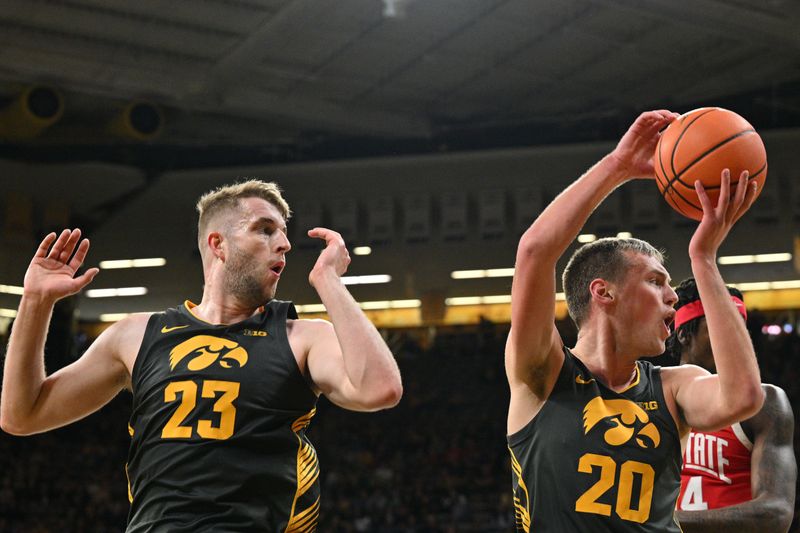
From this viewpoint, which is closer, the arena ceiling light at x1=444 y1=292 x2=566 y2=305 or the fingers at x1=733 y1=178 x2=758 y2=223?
the fingers at x1=733 y1=178 x2=758 y2=223

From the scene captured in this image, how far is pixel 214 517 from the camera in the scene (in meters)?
3.04

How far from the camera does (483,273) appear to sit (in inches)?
806

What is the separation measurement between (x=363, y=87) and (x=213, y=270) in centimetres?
1410

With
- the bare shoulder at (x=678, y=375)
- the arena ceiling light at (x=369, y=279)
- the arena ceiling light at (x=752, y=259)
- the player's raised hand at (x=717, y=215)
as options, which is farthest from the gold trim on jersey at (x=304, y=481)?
the arena ceiling light at (x=369, y=279)

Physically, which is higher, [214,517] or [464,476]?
[214,517]

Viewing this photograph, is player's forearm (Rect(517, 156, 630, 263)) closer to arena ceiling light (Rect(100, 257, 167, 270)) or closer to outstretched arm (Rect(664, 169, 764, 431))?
outstretched arm (Rect(664, 169, 764, 431))

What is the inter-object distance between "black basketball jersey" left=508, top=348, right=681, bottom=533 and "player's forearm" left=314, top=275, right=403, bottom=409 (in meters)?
0.54

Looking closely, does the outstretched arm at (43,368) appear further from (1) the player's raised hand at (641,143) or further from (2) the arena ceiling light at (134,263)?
(2) the arena ceiling light at (134,263)

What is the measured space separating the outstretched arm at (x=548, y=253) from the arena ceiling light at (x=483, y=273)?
17.0m

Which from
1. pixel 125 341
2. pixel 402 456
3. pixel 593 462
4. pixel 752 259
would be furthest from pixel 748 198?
pixel 402 456

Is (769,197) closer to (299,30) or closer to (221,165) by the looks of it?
(299,30)

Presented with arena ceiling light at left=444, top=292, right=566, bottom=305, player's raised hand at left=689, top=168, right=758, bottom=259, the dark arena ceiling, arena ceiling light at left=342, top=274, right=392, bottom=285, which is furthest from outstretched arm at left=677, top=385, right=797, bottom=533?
arena ceiling light at left=444, top=292, right=566, bottom=305

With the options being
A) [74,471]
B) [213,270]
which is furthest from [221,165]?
[213,270]

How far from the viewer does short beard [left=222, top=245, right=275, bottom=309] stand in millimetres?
3568
